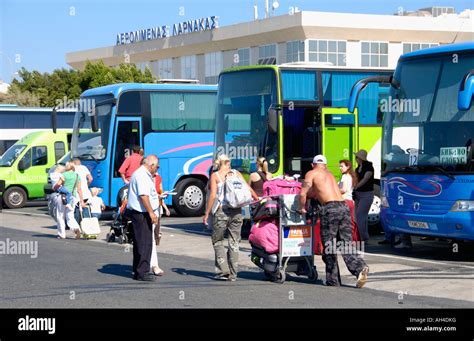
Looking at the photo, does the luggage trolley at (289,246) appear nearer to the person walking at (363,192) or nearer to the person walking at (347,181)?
the person walking at (347,181)

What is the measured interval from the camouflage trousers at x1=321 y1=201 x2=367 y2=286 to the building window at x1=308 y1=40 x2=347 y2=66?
4700 centimetres

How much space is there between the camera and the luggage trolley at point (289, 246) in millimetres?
13023

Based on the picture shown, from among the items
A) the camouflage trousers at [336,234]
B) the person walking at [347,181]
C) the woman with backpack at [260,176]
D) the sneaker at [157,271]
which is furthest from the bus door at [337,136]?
the camouflage trousers at [336,234]

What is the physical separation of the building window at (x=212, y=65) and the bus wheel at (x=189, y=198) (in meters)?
41.5

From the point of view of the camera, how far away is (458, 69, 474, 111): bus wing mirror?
1409 centimetres

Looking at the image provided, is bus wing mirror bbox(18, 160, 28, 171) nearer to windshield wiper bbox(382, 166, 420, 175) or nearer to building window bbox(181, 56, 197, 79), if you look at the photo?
windshield wiper bbox(382, 166, 420, 175)

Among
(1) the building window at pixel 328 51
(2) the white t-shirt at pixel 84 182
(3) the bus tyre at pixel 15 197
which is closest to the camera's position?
(2) the white t-shirt at pixel 84 182

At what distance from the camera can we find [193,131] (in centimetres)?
2684

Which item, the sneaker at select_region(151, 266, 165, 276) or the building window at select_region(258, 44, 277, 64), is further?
the building window at select_region(258, 44, 277, 64)

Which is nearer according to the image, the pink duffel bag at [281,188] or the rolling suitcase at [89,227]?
the pink duffel bag at [281,188]

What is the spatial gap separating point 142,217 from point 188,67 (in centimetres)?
5815

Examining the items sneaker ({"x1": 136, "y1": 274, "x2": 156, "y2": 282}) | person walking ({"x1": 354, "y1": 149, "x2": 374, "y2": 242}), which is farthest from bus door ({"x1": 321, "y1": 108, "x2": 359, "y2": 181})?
sneaker ({"x1": 136, "y1": 274, "x2": 156, "y2": 282})

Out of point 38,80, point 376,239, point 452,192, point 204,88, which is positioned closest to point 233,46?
point 38,80

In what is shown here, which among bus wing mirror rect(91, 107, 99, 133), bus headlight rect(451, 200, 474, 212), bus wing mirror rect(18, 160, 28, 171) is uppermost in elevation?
bus wing mirror rect(91, 107, 99, 133)
